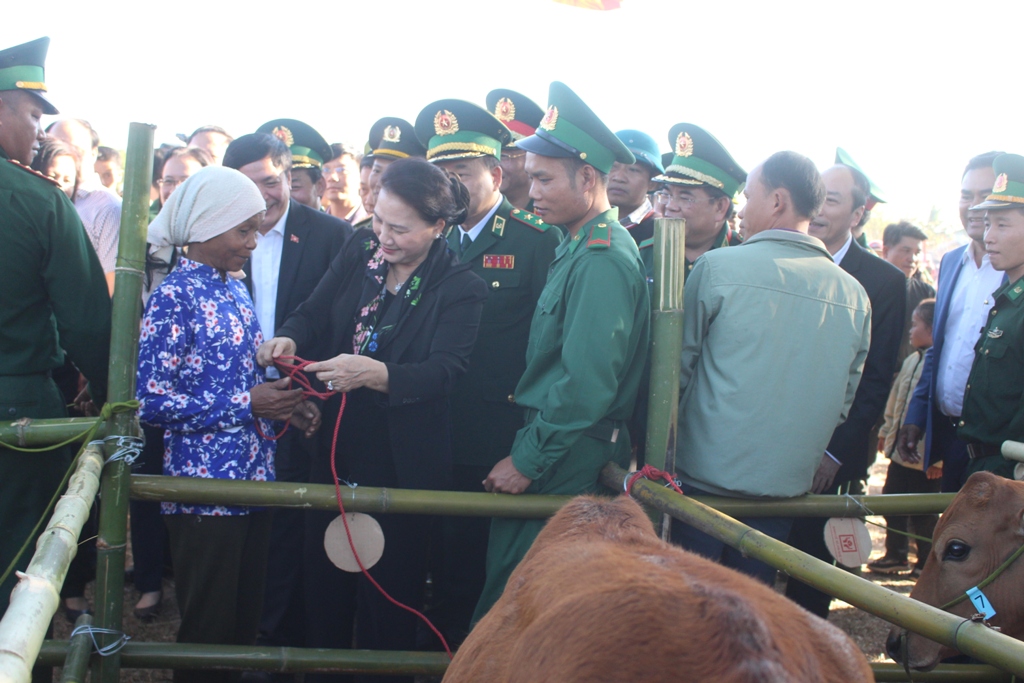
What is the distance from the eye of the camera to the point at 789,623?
1191mm

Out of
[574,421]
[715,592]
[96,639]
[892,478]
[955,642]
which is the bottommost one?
[892,478]

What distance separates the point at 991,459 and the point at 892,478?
8.84 ft

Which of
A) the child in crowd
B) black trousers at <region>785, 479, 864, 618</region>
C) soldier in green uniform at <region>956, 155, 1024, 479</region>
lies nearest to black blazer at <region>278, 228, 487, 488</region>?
black trousers at <region>785, 479, 864, 618</region>

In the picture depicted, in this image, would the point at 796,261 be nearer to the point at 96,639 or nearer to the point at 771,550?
the point at 771,550

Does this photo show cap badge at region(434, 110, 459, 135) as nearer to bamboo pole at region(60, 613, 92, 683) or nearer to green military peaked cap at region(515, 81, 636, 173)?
green military peaked cap at region(515, 81, 636, 173)

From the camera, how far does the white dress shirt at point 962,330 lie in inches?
156

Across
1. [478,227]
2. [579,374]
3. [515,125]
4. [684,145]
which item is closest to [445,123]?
[478,227]

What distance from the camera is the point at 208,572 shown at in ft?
8.95

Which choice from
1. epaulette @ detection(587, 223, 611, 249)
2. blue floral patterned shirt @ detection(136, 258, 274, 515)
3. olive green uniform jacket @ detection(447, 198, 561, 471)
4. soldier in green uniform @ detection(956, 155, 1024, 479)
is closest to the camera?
blue floral patterned shirt @ detection(136, 258, 274, 515)

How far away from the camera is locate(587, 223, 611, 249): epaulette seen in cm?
278

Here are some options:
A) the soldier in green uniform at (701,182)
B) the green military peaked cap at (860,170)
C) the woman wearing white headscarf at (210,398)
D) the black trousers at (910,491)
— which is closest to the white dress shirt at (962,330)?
the green military peaked cap at (860,170)

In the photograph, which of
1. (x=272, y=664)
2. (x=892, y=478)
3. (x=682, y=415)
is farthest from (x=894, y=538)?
(x=272, y=664)

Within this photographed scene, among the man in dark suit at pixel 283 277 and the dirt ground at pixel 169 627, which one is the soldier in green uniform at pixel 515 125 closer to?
the man in dark suit at pixel 283 277

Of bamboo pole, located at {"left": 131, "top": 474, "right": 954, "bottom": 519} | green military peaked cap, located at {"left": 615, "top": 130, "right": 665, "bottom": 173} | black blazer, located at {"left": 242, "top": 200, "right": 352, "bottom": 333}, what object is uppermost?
green military peaked cap, located at {"left": 615, "top": 130, "right": 665, "bottom": 173}
